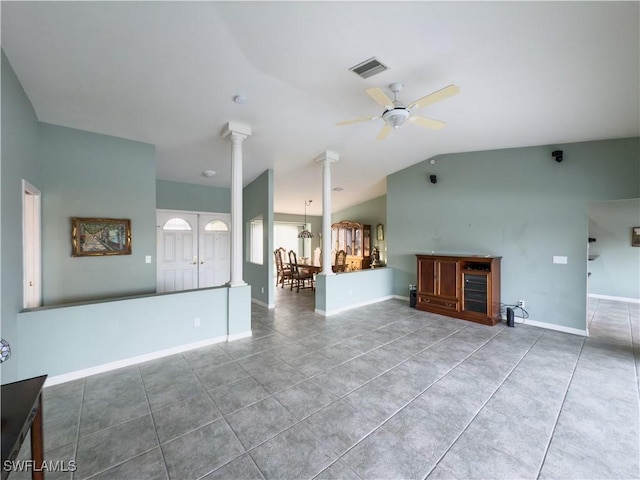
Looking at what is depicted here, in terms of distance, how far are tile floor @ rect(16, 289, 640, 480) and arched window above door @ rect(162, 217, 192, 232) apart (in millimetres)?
3255

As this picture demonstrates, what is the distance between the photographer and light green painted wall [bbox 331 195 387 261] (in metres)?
8.63

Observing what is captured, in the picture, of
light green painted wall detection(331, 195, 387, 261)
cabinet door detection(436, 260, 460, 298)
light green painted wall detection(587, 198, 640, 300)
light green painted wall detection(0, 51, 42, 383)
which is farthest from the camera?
light green painted wall detection(331, 195, 387, 261)

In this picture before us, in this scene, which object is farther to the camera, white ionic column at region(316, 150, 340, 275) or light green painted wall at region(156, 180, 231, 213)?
light green painted wall at region(156, 180, 231, 213)

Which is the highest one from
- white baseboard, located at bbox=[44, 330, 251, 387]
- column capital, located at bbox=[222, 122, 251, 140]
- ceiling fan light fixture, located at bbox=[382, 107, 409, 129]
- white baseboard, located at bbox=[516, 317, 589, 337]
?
column capital, located at bbox=[222, 122, 251, 140]

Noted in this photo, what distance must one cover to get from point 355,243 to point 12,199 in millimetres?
7502

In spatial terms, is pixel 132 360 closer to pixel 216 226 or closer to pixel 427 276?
pixel 216 226

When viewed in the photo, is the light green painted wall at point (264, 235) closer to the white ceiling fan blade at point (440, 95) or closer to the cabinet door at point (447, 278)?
the cabinet door at point (447, 278)

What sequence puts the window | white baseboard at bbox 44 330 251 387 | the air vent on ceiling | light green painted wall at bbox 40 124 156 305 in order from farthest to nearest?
the window, light green painted wall at bbox 40 124 156 305, white baseboard at bbox 44 330 251 387, the air vent on ceiling

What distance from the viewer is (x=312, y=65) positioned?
2.71 meters

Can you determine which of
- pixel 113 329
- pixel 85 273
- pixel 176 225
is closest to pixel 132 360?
pixel 113 329

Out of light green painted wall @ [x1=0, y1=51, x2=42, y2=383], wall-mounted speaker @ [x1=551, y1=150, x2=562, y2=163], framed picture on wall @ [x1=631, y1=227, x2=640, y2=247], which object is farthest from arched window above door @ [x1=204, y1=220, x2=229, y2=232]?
framed picture on wall @ [x1=631, y1=227, x2=640, y2=247]

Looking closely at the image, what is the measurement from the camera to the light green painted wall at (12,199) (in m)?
2.21

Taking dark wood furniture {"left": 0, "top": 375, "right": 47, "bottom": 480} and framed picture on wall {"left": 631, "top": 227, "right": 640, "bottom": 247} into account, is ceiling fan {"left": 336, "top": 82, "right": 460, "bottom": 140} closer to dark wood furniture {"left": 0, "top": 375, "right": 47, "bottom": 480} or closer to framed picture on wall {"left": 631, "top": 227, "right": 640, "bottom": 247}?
dark wood furniture {"left": 0, "top": 375, "right": 47, "bottom": 480}

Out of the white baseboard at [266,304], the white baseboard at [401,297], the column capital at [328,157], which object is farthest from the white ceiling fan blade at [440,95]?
the white baseboard at [401,297]
